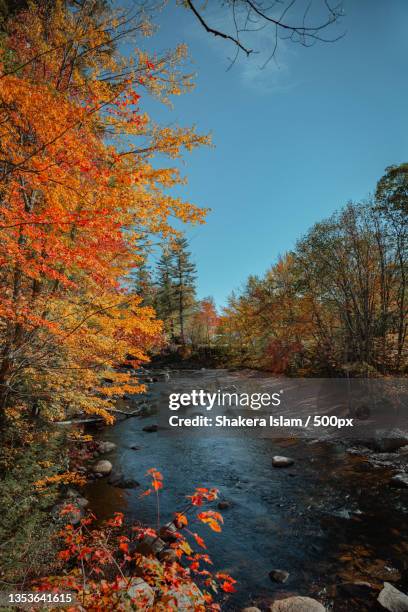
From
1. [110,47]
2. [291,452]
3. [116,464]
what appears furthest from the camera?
[291,452]

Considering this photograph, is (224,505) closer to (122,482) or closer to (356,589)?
(122,482)

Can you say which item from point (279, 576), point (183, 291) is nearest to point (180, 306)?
point (183, 291)

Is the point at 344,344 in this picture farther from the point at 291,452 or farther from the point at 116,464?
the point at 116,464

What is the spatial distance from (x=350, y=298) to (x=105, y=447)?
13.8 meters

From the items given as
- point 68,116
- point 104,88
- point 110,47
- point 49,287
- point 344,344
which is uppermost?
point 110,47

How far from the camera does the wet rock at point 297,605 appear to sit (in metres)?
4.68

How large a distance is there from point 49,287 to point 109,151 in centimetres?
368

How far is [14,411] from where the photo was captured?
7.40 meters

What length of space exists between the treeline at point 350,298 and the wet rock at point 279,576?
10.4 metres

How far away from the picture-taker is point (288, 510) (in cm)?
788

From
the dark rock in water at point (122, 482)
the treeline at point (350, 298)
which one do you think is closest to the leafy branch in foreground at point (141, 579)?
the dark rock in water at point (122, 482)

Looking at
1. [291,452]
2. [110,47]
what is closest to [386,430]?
[291,452]

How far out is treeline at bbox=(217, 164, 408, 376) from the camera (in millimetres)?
13945

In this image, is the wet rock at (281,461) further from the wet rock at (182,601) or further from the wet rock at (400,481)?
the wet rock at (182,601)
